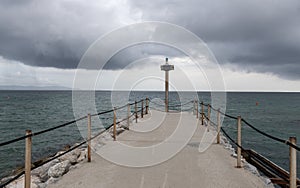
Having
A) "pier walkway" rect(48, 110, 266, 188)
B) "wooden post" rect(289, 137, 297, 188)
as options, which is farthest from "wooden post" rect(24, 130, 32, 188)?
"wooden post" rect(289, 137, 297, 188)

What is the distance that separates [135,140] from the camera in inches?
348

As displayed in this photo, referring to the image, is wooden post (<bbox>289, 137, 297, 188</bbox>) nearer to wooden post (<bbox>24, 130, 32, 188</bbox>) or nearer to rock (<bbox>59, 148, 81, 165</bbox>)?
wooden post (<bbox>24, 130, 32, 188</bbox>)

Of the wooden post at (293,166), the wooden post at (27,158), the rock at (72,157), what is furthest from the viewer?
the rock at (72,157)

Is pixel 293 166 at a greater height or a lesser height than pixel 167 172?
greater

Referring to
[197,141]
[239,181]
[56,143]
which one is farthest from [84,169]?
[56,143]

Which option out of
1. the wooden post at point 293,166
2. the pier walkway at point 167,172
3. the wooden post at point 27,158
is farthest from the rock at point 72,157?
the wooden post at point 293,166

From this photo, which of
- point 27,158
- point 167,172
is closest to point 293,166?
point 167,172

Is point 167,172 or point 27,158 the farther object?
point 167,172

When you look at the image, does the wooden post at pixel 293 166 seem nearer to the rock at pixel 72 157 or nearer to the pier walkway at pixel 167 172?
the pier walkway at pixel 167 172

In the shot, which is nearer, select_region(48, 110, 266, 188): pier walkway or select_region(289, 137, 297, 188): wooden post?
select_region(289, 137, 297, 188): wooden post

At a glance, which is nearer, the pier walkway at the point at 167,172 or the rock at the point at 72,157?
the pier walkway at the point at 167,172

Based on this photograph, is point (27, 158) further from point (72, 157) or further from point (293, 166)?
point (72, 157)

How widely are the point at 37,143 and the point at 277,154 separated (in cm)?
1502

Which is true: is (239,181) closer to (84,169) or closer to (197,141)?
(84,169)
